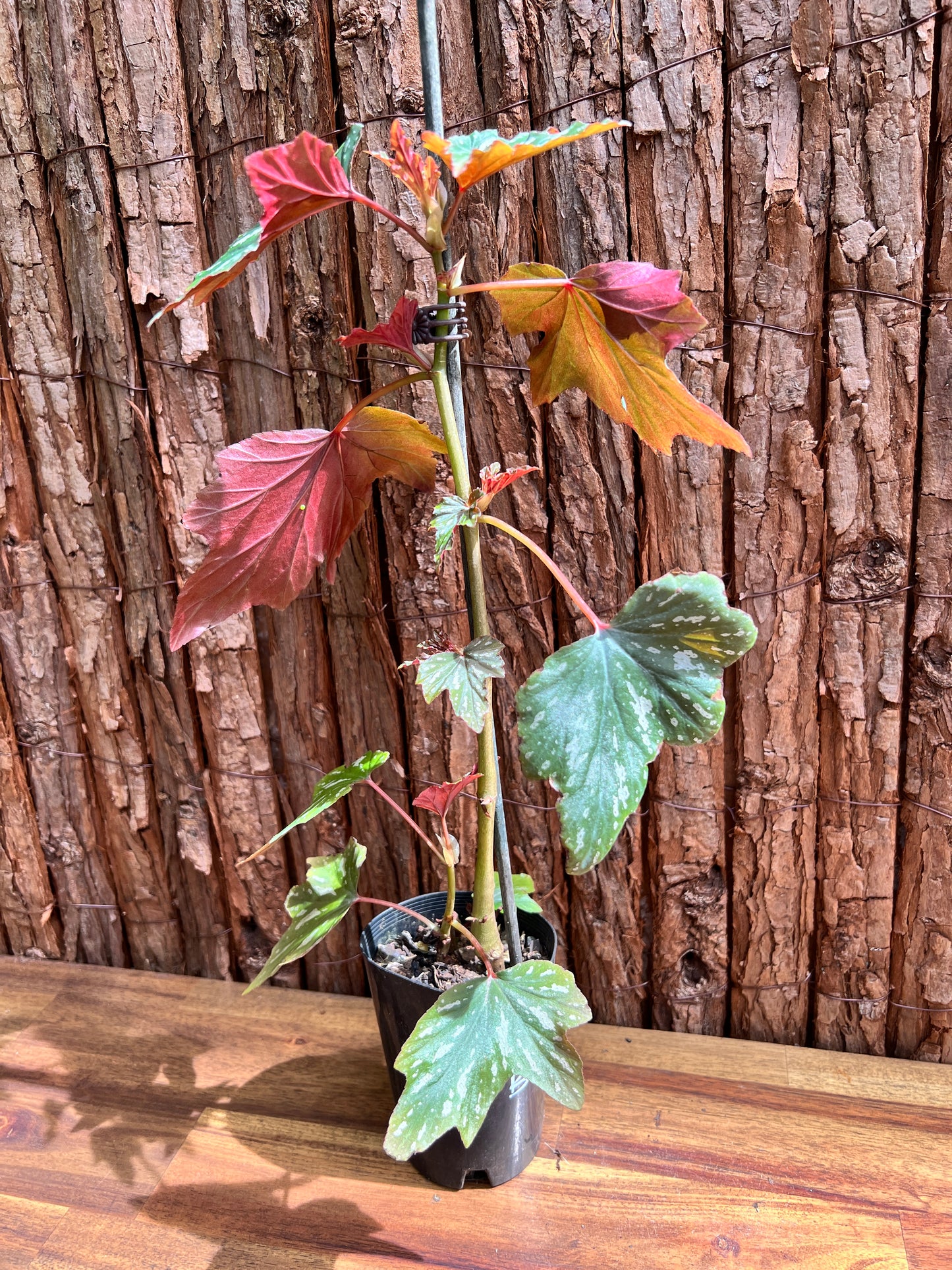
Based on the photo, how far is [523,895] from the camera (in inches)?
50.4

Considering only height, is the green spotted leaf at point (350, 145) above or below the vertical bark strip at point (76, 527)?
above

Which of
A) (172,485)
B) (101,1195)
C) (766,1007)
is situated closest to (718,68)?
(172,485)

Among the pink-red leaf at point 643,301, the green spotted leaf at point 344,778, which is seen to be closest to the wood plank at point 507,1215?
the green spotted leaf at point 344,778

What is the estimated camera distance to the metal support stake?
3.05 ft

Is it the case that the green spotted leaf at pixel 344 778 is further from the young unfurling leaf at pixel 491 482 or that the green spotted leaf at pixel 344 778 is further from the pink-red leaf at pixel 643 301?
the pink-red leaf at pixel 643 301

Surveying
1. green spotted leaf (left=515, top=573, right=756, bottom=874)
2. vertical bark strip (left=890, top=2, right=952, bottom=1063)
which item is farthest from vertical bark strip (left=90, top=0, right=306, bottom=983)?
vertical bark strip (left=890, top=2, right=952, bottom=1063)

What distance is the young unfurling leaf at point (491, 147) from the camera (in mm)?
781

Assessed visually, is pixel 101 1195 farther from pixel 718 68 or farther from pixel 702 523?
pixel 718 68

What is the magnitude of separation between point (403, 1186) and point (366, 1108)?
15cm

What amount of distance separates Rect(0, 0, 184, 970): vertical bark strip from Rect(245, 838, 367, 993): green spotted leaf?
519 millimetres

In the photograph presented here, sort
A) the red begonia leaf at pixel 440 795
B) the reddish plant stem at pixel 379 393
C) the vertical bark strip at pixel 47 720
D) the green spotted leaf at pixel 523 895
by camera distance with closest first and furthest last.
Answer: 1. the reddish plant stem at pixel 379 393
2. the red begonia leaf at pixel 440 795
3. the green spotted leaf at pixel 523 895
4. the vertical bark strip at pixel 47 720

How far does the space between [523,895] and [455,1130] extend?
29cm

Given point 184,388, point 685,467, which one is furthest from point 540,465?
point 184,388

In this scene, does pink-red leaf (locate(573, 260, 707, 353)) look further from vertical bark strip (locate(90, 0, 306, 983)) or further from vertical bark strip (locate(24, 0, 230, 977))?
vertical bark strip (locate(24, 0, 230, 977))
